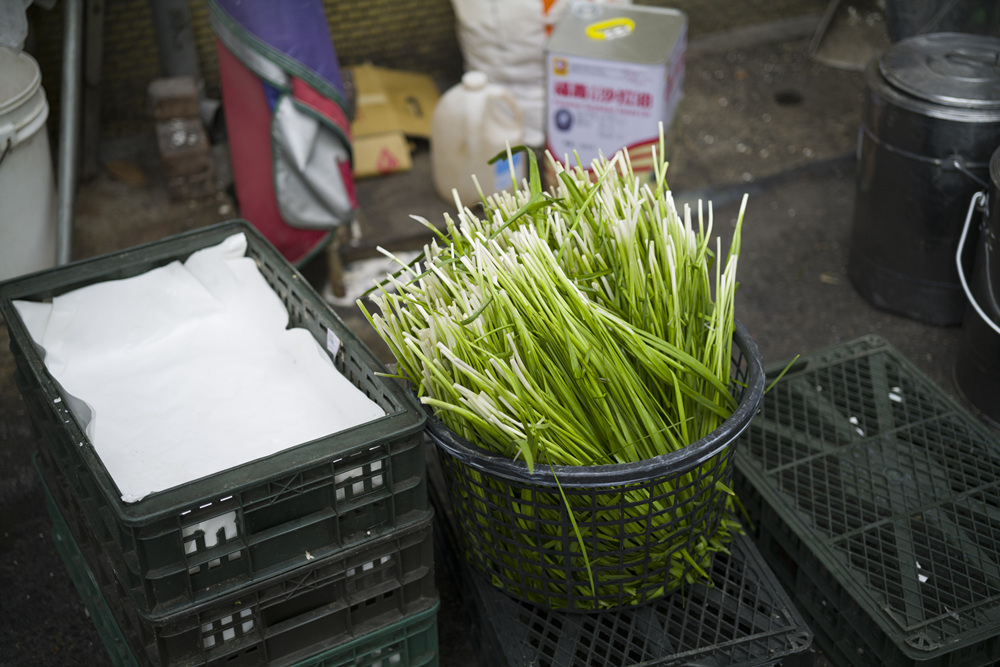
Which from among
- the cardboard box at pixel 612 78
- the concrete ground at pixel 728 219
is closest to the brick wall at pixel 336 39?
the concrete ground at pixel 728 219

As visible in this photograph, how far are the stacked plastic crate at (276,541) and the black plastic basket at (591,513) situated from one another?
0.14m

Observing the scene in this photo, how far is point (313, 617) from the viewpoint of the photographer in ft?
5.91

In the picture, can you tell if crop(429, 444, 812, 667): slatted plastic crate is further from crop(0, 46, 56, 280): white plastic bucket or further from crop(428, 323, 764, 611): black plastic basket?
crop(0, 46, 56, 280): white plastic bucket

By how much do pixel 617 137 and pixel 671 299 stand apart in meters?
1.85

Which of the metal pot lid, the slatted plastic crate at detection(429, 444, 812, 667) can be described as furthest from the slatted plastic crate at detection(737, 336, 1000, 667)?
the metal pot lid

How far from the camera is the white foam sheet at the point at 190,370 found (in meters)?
1.77

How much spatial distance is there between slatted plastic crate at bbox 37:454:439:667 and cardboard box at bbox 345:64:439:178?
102 inches

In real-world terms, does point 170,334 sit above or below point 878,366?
above

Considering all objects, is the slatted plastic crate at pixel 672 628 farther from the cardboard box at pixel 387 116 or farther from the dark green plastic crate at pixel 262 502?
the cardboard box at pixel 387 116

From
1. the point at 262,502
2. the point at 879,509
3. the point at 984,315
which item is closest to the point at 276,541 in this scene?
the point at 262,502

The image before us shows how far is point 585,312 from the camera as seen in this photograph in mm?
1804

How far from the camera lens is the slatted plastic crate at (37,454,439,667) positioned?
66.5 inches

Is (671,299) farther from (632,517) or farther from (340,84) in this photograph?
(340,84)

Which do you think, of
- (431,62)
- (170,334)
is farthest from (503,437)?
(431,62)
